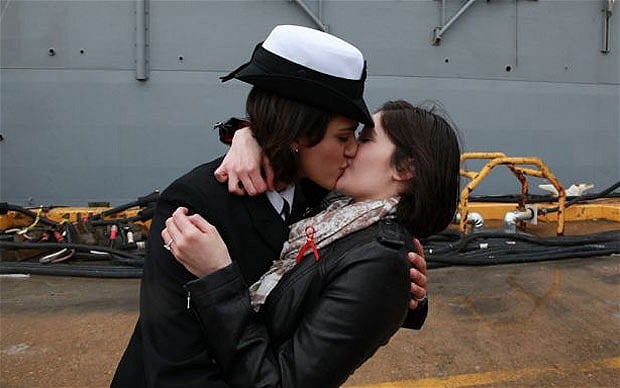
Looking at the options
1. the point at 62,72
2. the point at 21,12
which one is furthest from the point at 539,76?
the point at 21,12

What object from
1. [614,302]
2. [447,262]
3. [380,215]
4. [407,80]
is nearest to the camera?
[380,215]

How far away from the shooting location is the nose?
110cm

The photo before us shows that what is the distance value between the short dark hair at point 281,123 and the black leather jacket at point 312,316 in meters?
0.23

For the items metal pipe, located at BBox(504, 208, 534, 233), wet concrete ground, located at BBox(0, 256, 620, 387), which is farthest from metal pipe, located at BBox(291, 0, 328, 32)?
wet concrete ground, located at BBox(0, 256, 620, 387)

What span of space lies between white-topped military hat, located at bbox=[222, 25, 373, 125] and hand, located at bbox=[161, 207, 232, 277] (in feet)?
1.00

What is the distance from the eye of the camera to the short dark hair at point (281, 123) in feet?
3.29

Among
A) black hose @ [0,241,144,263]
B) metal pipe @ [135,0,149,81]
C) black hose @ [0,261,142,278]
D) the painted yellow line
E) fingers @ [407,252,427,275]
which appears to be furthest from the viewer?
metal pipe @ [135,0,149,81]

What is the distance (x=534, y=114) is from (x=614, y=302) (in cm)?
477

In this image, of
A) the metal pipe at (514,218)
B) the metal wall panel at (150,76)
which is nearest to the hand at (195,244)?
the metal pipe at (514,218)

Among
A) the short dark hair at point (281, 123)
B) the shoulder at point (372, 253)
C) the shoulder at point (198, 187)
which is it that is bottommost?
the shoulder at point (372, 253)

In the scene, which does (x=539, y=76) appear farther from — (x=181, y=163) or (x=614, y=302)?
(x=181, y=163)

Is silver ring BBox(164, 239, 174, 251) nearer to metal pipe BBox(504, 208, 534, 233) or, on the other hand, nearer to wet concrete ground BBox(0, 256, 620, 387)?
wet concrete ground BBox(0, 256, 620, 387)

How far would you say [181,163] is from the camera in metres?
7.39

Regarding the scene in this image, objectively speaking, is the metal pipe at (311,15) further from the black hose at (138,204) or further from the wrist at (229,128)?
the wrist at (229,128)
